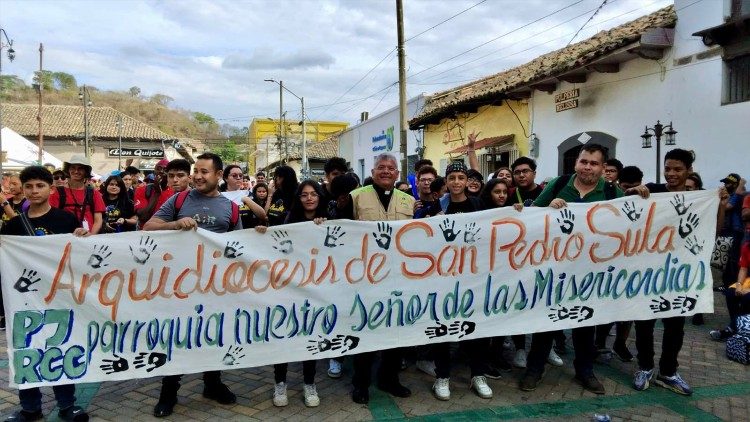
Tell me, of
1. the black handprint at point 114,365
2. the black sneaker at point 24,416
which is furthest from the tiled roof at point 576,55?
the black sneaker at point 24,416

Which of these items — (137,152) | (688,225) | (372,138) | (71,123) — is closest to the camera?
(688,225)

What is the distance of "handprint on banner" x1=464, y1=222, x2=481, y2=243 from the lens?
157 inches

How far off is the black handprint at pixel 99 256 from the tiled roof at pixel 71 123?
44253 millimetres

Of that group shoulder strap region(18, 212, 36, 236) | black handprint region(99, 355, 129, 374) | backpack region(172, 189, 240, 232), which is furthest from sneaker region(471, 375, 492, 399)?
shoulder strap region(18, 212, 36, 236)

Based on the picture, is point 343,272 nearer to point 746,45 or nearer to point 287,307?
point 287,307

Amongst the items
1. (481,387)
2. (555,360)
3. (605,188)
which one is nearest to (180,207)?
(481,387)

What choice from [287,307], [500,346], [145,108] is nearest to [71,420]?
[287,307]

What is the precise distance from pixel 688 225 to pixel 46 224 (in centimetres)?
494

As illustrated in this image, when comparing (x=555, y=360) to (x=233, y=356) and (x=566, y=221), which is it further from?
(x=233, y=356)

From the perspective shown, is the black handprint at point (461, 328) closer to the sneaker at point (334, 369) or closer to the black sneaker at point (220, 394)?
the sneaker at point (334, 369)

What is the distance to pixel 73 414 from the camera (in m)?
3.51

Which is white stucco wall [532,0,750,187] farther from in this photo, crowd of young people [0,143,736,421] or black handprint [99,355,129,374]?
black handprint [99,355,129,374]

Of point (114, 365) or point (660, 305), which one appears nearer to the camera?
point (114, 365)

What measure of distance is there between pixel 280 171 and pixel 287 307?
1.84 metres
